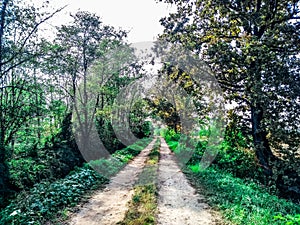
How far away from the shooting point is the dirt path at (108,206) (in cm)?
640

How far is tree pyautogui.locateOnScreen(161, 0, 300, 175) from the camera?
8578 mm

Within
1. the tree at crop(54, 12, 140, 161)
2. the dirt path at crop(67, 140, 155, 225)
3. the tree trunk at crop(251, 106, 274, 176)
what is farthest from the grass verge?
the tree trunk at crop(251, 106, 274, 176)

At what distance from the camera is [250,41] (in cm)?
852

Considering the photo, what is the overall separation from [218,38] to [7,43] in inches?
332

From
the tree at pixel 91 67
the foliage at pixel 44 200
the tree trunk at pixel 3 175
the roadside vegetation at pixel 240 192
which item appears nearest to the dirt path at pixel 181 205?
the roadside vegetation at pixel 240 192

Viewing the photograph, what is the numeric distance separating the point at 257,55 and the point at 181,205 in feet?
18.1

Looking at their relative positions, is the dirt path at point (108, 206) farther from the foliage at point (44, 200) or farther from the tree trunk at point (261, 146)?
the tree trunk at point (261, 146)

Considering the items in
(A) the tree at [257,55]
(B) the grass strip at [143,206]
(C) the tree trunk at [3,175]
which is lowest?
(B) the grass strip at [143,206]

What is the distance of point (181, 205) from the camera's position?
7.35 metres

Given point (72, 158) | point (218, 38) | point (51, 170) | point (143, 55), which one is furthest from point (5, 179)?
point (143, 55)

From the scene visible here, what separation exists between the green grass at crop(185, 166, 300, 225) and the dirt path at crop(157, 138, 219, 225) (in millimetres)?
370

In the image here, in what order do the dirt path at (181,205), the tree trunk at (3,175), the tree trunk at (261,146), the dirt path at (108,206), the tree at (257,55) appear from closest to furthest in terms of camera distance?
the dirt path at (181,205) → the dirt path at (108,206) → the tree trunk at (3,175) → the tree at (257,55) → the tree trunk at (261,146)

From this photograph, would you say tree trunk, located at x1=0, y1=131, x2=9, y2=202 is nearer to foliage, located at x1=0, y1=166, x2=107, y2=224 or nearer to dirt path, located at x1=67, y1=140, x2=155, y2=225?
foliage, located at x1=0, y1=166, x2=107, y2=224

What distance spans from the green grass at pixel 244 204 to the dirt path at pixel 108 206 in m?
2.65
